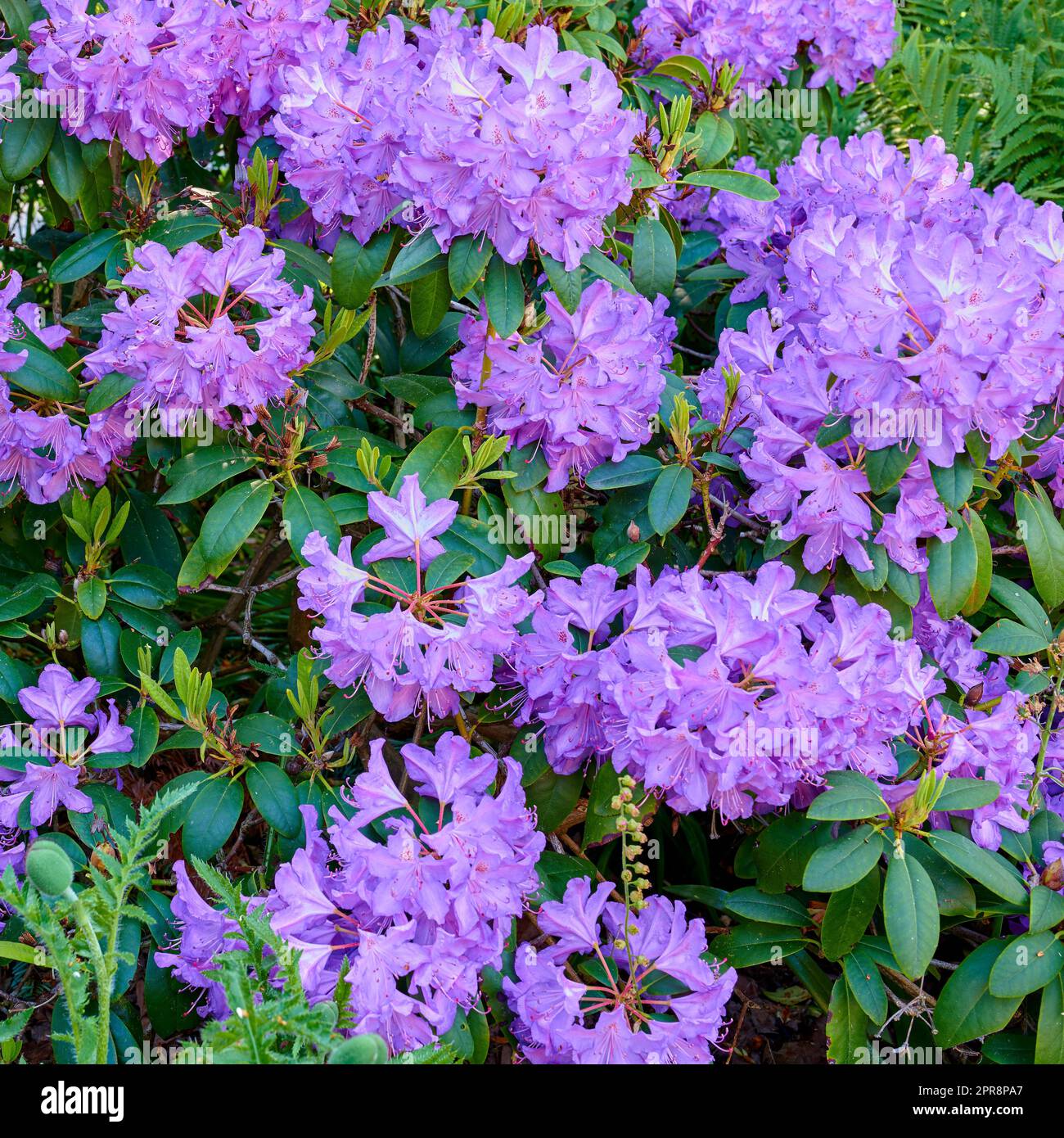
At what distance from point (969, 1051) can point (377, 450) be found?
141 centimetres

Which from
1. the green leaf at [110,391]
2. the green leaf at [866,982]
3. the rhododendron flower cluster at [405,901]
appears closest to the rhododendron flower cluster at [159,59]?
the green leaf at [110,391]

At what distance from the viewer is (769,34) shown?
2561mm

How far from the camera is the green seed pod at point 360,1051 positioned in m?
1.27

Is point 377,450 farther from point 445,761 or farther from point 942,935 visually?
point 942,935

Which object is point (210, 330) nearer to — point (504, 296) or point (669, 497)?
point (504, 296)

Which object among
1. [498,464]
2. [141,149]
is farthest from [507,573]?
[141,149]

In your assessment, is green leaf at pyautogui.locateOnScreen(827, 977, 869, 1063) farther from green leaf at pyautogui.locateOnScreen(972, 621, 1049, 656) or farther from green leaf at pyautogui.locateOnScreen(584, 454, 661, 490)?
green leaf at pyautogui.locateOnScreen(584, 454, 661, 490)

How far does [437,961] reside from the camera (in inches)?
62.4

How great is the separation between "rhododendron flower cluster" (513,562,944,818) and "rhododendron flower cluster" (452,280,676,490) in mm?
226

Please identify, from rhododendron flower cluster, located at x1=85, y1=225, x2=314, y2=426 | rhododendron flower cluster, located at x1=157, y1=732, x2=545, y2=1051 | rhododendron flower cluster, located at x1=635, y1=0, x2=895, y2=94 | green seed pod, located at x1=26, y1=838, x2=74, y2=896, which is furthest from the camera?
rhododendron flower cluster, located at x1=635, y1=0, x2=895, y2=94

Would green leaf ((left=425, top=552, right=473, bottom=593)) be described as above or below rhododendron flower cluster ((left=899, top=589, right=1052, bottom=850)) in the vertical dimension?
above

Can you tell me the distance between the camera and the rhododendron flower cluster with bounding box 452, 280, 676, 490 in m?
1.88

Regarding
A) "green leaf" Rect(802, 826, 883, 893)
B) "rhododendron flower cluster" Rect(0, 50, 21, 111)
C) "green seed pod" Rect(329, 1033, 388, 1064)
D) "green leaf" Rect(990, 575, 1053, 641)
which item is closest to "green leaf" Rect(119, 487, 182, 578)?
"rhododendron flower cluster" Rect(0, 50, 21, 111)

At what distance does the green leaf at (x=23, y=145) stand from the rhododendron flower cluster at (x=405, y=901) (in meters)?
1.23
